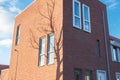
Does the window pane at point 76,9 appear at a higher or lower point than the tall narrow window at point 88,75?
higher

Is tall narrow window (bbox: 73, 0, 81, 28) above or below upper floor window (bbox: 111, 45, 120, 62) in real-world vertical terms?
above

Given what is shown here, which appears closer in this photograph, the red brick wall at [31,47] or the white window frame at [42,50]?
the red brick wall at [31,47]

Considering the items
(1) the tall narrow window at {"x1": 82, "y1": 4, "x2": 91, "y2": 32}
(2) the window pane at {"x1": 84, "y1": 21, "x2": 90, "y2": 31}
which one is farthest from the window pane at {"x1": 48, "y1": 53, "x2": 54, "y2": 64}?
(2) the window pane at {"x1": 84, "y1": 21, "x2": 90, "y2": 31}

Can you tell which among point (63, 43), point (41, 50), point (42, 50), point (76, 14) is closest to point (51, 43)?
point (42, 50)

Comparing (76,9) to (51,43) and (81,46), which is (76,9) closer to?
(81,46)

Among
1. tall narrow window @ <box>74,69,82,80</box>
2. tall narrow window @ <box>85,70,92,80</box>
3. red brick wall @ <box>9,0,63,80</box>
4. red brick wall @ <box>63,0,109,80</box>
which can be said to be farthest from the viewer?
tall narrow window @ <box>85,70,92,80</box>

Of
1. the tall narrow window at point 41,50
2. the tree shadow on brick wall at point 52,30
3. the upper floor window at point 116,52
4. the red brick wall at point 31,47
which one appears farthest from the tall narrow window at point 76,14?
the upper floor window at point 116,52

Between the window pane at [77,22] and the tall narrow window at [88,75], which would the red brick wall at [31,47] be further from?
the tall narrow window at [88,75]

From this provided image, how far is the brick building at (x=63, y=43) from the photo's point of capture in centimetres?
1241

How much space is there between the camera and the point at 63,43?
12.1m

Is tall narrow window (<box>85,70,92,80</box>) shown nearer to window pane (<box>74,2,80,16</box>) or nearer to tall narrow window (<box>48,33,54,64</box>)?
tall narrow window (<box>48,33,54,64</box>)

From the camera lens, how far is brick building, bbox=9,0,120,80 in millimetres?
12406

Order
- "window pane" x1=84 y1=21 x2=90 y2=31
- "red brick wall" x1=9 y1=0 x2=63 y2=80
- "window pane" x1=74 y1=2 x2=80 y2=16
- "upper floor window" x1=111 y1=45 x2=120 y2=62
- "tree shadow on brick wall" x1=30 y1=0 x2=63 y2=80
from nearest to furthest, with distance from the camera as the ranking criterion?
"tree shadow on brick wall" x1=30 y1=0 x2=63 y2=80, "red brick wall" x1=9 y1=0 x2=63 y2=80, "window pane" x1=74 y1=2 x2=80 y2=16, "window pane" x1=84 y1=21 x2=90 y2=31, "upper floor window" x1=111 y1=45 x2=120 y2=62

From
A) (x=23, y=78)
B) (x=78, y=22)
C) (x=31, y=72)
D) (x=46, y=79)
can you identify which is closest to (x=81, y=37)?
(x=78, y=22)
